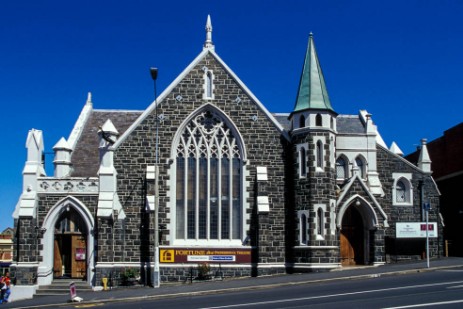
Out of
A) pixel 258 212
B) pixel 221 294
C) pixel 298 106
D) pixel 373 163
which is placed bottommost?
pixel 221 294

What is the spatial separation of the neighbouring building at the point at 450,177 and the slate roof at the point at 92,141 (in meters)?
19.9

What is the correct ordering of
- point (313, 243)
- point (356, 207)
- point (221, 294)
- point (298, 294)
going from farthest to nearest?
point (356, 207) < point (313, 243) < point (221, 294) < point (298, 294)

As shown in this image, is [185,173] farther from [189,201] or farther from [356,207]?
[356,207]

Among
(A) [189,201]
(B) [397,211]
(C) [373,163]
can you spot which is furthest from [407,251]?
(A) [189,201]

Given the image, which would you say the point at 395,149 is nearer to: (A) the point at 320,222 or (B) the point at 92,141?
(A) the point at 320,222

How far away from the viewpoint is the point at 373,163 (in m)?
36.8

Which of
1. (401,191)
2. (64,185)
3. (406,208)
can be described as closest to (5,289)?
(64,185)

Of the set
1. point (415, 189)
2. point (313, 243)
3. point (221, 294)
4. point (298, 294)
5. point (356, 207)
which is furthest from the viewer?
point (415, 189)

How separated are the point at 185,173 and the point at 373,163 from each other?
1021 cm

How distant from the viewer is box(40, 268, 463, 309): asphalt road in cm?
2122

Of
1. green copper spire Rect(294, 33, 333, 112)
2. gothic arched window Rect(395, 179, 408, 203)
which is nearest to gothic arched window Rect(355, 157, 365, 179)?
gothic arched window Rect(395, 179, 408, 203)

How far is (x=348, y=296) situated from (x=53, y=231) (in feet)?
53.5

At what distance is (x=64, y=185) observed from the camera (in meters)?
33.3

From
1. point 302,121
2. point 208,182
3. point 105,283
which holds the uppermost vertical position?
point 302,121
